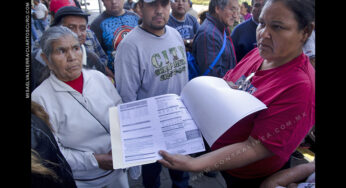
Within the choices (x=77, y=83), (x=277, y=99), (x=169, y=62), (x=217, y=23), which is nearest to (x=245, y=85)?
(x=277, y=99)

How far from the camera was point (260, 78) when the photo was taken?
3.43ft

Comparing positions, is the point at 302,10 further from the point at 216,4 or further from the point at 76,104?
the point at 216,4

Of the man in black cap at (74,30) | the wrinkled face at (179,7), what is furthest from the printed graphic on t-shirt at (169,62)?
the wrinkled face at (179,7)

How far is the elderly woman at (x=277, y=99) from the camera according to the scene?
2.80 ft

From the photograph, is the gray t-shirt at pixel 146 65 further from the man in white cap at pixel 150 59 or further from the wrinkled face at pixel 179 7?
the wrinkled face at pixel 179 7

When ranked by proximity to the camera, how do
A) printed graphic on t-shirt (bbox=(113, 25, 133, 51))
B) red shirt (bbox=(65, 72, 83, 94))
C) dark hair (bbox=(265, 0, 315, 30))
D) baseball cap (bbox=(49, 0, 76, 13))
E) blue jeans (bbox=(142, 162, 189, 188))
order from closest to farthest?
dark hair (bbox=(265, 0, 315, 30)) → red shirt (bbox=(65, 72, 83, 94)) → baseball cap (bbox=(49, 0, 76, 13)) → blue jeans (bbox=(142, 162, 189, 188)) → printed graphic on t-shirt (bbox=(113, 25, 133, 51))

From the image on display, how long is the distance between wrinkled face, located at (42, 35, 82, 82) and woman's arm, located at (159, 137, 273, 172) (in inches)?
21.7

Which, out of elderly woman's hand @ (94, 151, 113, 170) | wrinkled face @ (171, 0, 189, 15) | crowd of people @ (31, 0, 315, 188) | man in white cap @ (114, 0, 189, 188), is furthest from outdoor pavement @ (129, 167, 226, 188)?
wrinkled face @ (171, 0, 189, 15)

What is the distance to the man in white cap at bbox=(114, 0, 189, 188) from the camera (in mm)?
1562

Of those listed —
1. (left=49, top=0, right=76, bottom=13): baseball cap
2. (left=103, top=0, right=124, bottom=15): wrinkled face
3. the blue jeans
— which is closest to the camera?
(left=49, top=0, right=76, bottom=13): baseball cap

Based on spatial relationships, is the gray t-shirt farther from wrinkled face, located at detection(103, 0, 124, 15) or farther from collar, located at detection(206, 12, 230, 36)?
wrinkled face, located at detection(103, 0, 124, 15)

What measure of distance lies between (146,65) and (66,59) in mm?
671

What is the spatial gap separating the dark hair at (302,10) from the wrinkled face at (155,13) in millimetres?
957
